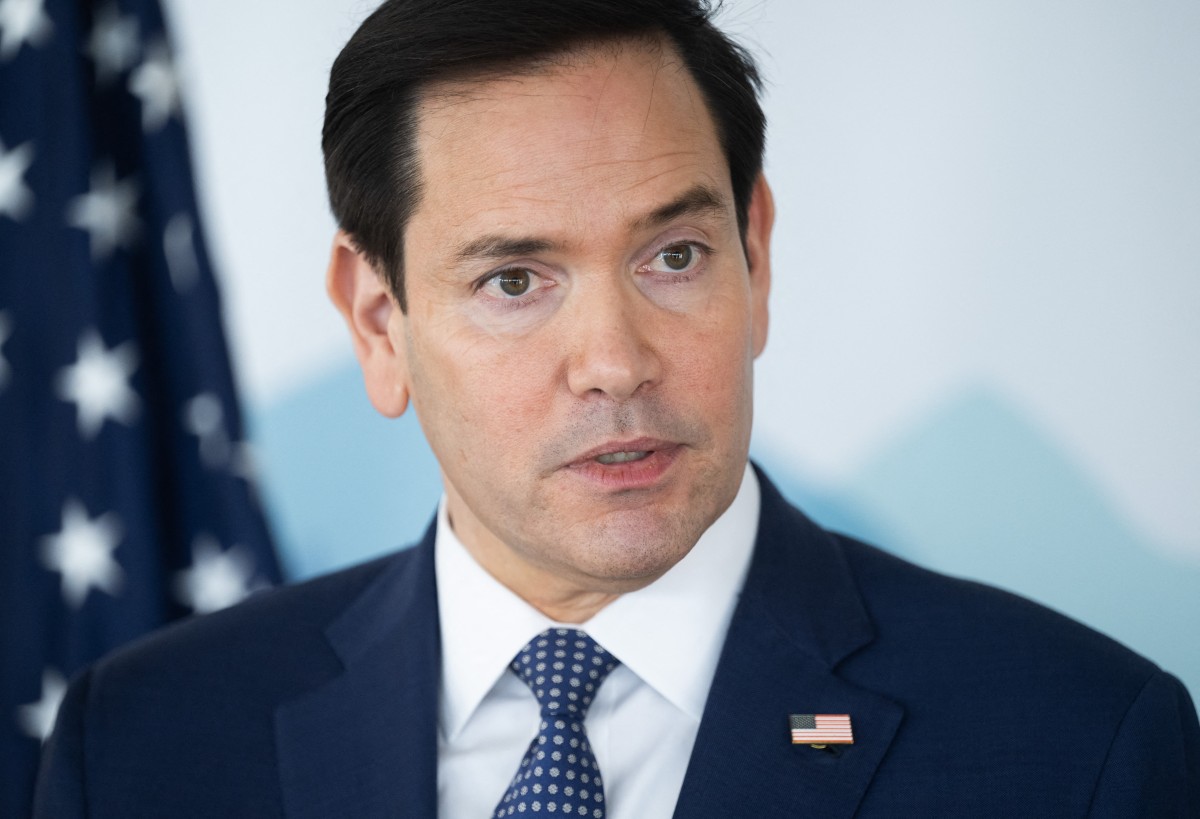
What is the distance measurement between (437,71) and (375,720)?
41.2 inches

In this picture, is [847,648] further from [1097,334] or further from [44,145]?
[44,145]

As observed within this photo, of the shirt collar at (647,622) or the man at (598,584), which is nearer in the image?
the man at (598,584)

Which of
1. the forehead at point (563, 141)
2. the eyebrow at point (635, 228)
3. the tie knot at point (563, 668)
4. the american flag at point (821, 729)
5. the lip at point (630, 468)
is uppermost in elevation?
the forehead at point (563, 141)

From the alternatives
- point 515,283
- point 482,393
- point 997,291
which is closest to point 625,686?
point 482,393

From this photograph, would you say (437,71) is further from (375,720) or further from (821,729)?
(821,729)

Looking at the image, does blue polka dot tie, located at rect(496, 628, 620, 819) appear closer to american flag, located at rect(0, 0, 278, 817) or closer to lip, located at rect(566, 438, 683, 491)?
lip, located at rect(566, 438, 683, 491)

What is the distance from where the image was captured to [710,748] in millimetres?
1883

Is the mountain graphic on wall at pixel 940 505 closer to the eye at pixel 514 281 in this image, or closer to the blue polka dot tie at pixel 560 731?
the blue polka dot tie at pixel 560 731

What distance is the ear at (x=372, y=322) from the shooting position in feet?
7.36

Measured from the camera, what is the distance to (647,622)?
2.04 meters

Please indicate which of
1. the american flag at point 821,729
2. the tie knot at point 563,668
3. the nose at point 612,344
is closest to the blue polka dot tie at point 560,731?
the tie knot at point 563,668

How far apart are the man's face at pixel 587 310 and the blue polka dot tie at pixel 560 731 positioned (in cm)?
12

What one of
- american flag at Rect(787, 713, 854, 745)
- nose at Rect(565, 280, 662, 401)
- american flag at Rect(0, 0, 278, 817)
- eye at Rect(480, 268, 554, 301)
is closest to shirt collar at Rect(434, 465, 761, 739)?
american flag at Rect(787, 713, 854, 745)

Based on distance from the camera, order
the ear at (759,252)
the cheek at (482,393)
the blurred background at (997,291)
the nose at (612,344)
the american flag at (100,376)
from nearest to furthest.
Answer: the nose at (612,344)
the cheek at (482,393)
the ear at (759,252)
the blurred background at (997,291)
the american flag at (100,376)
